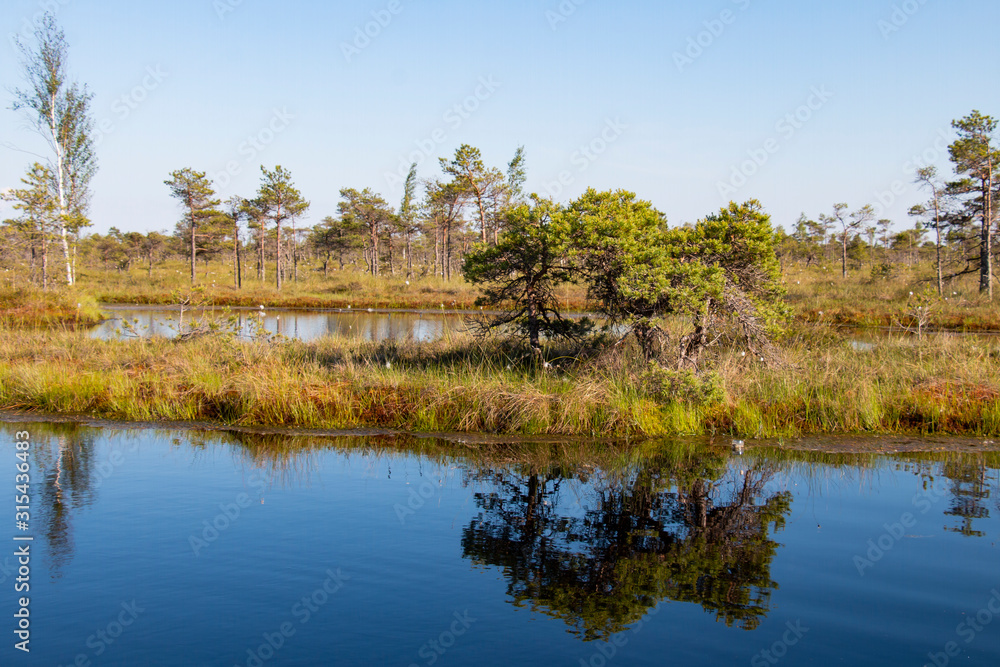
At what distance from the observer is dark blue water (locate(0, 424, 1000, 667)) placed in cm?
532

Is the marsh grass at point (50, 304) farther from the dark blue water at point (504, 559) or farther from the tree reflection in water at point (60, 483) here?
the dark blue water at point (504, 559)

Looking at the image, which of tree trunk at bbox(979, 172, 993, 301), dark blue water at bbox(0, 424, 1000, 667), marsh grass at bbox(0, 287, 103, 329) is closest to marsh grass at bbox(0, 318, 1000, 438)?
dark blue water at bbox(0, 424, 1000, 667)

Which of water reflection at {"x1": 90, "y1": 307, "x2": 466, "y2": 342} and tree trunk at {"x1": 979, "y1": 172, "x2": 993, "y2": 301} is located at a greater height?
tree trunk at {"x1": 979, "y1": 172, "x2": 993, "y2": 301}

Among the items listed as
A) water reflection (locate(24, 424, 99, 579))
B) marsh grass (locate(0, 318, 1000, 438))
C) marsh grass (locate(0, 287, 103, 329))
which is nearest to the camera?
water reflection (locate(24, 424, 99, 579))

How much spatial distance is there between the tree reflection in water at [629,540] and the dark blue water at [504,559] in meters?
0.03

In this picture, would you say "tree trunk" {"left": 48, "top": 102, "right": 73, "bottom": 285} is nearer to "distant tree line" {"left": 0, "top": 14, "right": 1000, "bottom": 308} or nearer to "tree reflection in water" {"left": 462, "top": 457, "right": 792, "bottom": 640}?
"distant tree line" {"left": 0, "top": 14, "right": 1000, "bottom": 308}

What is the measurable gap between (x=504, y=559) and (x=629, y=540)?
1.37 m

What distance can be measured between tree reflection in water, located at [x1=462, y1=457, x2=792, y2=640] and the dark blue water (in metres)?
0.03

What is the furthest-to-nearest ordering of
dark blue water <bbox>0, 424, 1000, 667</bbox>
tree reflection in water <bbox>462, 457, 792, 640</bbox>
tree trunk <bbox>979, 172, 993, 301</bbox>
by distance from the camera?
tree trunk <bbox>979, 172, 993, 301</bbox> < tree reflection in water <bbox>462, 457, 792, 640</bbox> < dark blue water <bbox>0, 424, 1000, 667</bbox>

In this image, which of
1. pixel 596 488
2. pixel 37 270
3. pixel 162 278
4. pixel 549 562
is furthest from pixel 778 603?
pixel 162 278

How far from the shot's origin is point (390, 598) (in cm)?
597

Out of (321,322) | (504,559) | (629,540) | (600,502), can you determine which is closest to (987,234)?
(321,322)

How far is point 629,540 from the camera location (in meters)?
7.18

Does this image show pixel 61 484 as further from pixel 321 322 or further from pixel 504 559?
pixel 321 322
